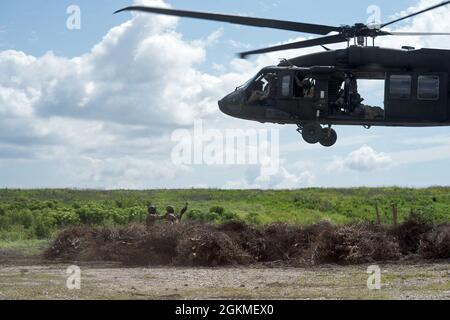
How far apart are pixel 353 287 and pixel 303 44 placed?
25.0 feet

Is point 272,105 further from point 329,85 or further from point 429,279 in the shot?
point 429,279

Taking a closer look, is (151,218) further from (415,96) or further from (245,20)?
(415,96)

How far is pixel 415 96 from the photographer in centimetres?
2256

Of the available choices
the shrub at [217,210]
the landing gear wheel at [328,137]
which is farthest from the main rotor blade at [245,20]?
the shrub at [217,210]

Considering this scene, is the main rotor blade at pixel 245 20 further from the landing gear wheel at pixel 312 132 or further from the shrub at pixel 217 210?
the shrub at pixel 217 210

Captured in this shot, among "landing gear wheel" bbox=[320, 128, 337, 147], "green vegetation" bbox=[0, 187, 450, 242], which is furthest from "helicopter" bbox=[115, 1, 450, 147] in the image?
"green vegetation" bbox=[0, 187, 450, 242]

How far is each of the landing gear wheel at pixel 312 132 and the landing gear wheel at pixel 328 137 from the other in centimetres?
12

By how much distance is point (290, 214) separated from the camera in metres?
51.3

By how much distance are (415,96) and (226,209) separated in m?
29.4

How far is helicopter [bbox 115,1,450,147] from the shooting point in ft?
74.0

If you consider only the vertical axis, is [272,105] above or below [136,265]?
above

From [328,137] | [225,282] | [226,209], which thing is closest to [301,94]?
[328,137]
